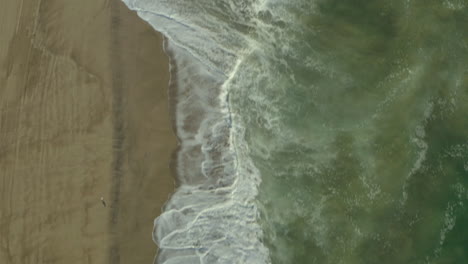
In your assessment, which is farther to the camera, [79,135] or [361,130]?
[361,130]

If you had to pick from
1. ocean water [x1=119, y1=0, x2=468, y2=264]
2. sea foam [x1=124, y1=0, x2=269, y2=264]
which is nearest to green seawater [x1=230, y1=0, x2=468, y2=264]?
ocean water [x1=119, y1=0, x2=468, y2=264]

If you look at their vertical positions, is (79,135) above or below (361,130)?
below

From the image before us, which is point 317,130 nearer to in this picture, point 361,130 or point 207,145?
point 361,130

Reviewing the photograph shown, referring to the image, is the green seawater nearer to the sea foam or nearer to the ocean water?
the ocean water

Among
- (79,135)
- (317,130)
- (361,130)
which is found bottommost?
(79,135)

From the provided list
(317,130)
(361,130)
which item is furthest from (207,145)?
(361,130)

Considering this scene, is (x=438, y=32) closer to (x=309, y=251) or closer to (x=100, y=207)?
(x=309, y=251)
